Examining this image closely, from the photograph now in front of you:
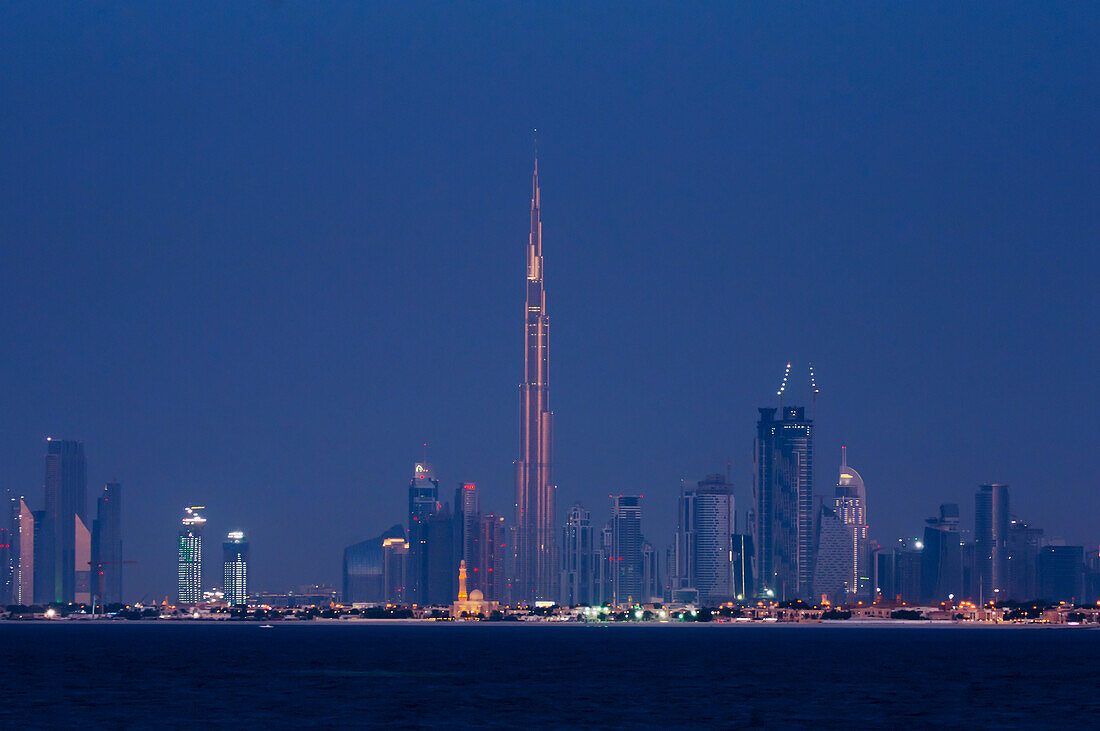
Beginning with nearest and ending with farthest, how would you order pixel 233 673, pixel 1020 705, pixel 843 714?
pixel 843 714, pixel 1020 705, pixel 233 673

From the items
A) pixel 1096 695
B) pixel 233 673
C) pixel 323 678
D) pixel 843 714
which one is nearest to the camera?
pixel 843 714

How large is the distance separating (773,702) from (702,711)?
44.0 feet

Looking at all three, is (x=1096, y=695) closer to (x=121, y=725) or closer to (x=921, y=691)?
(x=921, y=691)

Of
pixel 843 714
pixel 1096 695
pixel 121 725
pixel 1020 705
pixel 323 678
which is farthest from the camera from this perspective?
pixel 323 678

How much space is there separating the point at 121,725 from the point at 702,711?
44944mm

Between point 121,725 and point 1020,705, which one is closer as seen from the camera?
point 121,725

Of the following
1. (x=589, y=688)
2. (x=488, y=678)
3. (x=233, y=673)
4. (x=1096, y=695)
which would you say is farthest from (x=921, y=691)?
(x=233, y=673)

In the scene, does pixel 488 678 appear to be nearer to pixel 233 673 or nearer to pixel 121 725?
pixel 233 673

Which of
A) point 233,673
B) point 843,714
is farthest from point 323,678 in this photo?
point 843,714

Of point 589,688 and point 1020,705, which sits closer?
point 1020,705

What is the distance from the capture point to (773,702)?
144375 millimetres

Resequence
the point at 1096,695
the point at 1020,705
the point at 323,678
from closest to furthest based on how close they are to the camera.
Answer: the point at 1020,705 < the point at 1096,695 < the point at 323,678

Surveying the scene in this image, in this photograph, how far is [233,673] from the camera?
187m

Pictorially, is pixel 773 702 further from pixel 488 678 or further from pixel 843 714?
pixel 488 678
